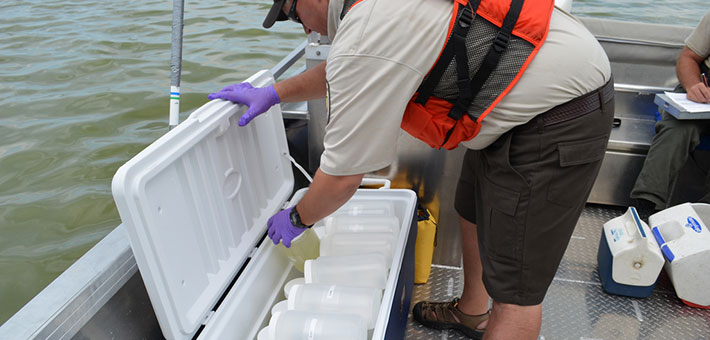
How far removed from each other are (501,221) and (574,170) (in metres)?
0.24

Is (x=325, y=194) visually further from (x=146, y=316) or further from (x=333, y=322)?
(x=146, y=316)

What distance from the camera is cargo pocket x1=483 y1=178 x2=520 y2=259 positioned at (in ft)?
4.50

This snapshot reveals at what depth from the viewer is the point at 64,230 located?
2881 millimetres

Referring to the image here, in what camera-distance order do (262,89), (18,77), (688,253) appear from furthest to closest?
(18,77) → (688,253) → (262,89)

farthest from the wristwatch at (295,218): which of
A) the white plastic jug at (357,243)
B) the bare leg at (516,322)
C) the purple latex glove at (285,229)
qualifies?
the bare leg at (516,322)

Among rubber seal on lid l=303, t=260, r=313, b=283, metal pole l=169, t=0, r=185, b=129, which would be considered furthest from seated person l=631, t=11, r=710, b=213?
metal pole l=169, t=0, r=185, b=129

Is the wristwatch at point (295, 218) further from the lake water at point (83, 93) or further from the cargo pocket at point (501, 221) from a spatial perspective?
the lake water at point (83, 93)

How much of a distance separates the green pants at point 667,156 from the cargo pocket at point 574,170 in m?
1.51

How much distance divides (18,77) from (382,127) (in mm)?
4589

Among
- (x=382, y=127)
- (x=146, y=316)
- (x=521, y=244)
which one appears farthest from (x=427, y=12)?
(x=146, y=316)

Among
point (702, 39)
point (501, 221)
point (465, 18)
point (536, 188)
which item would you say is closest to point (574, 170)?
point (536, 188)

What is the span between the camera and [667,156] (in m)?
2.56

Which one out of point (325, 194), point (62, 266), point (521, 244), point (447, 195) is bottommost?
point (62, 266)

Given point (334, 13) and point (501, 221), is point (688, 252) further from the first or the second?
point (334, 13)
